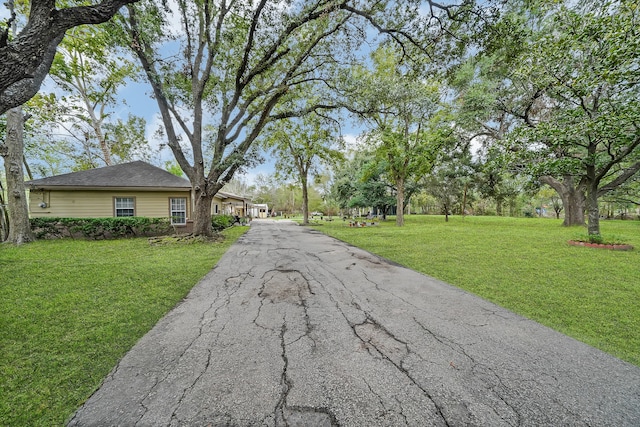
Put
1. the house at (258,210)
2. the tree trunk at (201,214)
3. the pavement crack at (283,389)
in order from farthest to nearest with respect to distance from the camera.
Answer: the house at (258,210)
the tree trunk at (201,214)
the pavement crack at (283,389)

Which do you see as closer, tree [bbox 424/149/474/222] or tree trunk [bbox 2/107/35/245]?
tree trunk [bbox 2/107/35/245]

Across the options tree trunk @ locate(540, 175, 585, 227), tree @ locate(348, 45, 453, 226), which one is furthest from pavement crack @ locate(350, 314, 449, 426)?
tree trunk @ locate(540, 175, 585, 227)

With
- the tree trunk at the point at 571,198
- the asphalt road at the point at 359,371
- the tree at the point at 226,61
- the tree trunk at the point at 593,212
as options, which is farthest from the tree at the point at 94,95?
the tree trunk at the point at 571,198

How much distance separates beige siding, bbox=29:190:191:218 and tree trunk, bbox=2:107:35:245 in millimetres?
3317

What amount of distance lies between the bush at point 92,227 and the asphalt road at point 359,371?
10.6 metres

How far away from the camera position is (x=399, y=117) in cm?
1645

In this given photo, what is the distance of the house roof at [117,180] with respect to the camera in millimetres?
12055

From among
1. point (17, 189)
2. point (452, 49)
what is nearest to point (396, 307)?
point (452, 49)

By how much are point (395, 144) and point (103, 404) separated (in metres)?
18.5

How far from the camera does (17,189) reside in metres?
9.08

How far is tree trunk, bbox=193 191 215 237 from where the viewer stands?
416 inches

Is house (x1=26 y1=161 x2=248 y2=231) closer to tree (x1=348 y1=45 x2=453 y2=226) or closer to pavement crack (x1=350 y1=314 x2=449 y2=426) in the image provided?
tree (x1=348 y1=45 x2=453 y2=226)

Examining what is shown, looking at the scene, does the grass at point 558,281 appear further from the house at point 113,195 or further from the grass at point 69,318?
the house at point 113,195

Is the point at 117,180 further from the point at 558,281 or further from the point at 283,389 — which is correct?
the point at 558,281
